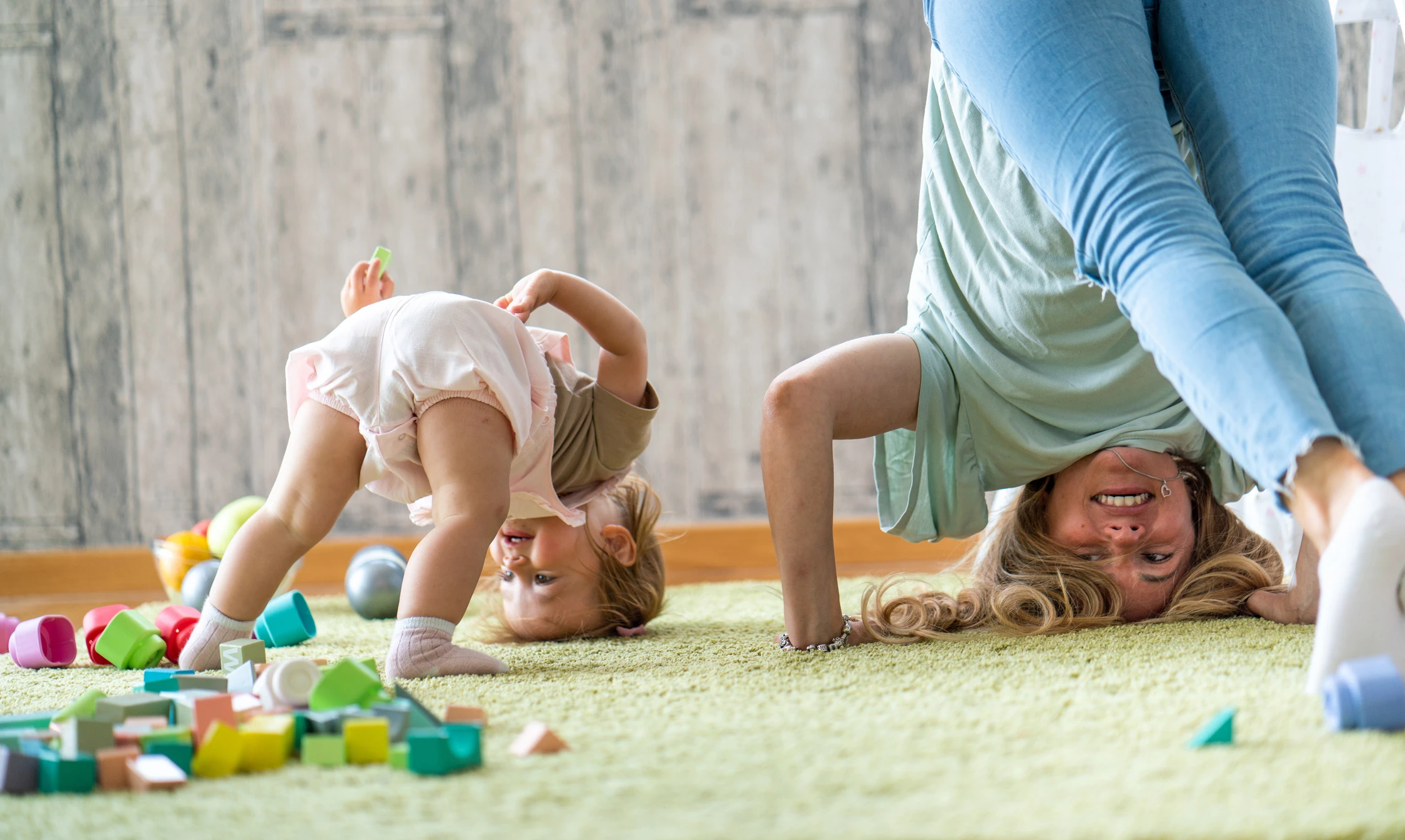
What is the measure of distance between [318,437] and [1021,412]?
67 centimetres

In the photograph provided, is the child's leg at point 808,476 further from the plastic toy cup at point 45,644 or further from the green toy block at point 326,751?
the plastic toy cup at point 45,644

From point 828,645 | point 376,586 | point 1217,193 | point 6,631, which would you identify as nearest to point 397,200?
point 376,586

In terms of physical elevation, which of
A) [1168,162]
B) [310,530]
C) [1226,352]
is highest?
[1168,162]

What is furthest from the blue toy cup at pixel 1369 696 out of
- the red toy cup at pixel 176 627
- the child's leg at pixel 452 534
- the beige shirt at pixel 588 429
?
the red toy cup at pixel 176 627

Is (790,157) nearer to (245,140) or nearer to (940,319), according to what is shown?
(245,140)

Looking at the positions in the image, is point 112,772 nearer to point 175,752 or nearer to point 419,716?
point 175,752

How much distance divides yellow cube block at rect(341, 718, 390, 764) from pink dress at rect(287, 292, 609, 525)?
0.42m

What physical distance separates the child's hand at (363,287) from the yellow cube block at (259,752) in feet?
2.30

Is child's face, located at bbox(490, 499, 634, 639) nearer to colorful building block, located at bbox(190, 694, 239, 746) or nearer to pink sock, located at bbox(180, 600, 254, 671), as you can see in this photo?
pink sock, located at bbox(180, 600, 254, 671)

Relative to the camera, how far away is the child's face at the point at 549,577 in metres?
1.23

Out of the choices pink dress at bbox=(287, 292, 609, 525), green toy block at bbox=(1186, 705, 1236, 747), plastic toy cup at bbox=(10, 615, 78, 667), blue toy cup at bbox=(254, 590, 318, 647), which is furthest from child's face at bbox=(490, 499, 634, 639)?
green toy block at bbox=(1186, 705, 1236, 747)

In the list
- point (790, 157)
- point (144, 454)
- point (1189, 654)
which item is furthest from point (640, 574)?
point (144, 454)

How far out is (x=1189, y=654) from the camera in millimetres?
873

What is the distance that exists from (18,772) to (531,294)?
2.08 ft
